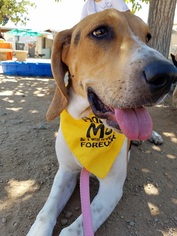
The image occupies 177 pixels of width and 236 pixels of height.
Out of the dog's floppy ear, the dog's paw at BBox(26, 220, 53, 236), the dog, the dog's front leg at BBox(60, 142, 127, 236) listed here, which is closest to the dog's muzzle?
the dog

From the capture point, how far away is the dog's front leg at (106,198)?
211cm

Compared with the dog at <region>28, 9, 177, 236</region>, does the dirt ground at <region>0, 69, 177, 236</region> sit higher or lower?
lower

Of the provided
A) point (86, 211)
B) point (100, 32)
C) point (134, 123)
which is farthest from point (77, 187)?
point (100, 32)

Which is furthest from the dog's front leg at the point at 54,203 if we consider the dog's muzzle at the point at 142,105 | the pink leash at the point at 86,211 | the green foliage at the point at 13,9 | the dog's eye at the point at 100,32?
the green foliage at the point at 13,9

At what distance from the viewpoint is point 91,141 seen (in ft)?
8.57

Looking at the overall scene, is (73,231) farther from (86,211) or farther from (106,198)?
(106,198)

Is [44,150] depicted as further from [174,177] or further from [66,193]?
[174,177]

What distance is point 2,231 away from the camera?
7.51ft

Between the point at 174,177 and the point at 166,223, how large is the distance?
0.85m

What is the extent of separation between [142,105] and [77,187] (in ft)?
4.72

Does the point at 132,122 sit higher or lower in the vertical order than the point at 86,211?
higher

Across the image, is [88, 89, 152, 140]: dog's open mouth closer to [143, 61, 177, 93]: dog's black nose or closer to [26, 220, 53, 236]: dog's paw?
[143, 61, 177, 93]: dog's black nose

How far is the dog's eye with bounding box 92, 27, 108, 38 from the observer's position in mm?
2156

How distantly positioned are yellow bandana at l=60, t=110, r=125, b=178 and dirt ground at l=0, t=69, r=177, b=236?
49cm
